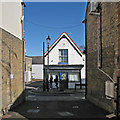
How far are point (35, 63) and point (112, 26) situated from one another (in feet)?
113

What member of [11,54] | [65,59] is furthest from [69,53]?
[11,54]

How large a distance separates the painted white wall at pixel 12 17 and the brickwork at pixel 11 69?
0.42m

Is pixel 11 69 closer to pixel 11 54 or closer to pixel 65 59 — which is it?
pixel 11 54

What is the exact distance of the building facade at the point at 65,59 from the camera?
23359mm

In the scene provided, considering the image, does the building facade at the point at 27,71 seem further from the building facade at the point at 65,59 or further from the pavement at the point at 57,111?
the pavement at the point at 57,111

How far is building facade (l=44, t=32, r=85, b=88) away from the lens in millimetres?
23359

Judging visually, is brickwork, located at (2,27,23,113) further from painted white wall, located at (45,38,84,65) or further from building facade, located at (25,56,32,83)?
building facade, located at (25,56,32,83)

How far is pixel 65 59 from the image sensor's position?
79.2 ft

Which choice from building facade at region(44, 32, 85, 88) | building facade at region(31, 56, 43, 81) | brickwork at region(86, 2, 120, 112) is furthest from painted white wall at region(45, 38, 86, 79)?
building facade at region(31, 56, 43, 81)

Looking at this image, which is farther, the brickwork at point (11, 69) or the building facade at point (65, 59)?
the building facade at point (65, 59)

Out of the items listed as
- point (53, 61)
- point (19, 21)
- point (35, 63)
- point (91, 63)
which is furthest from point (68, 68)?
point (35, 63)

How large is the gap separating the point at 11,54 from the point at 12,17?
7.93 feet

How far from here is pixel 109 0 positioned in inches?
347

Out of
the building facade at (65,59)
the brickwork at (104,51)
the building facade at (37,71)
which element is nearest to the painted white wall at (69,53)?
the building facade at (65,59)
